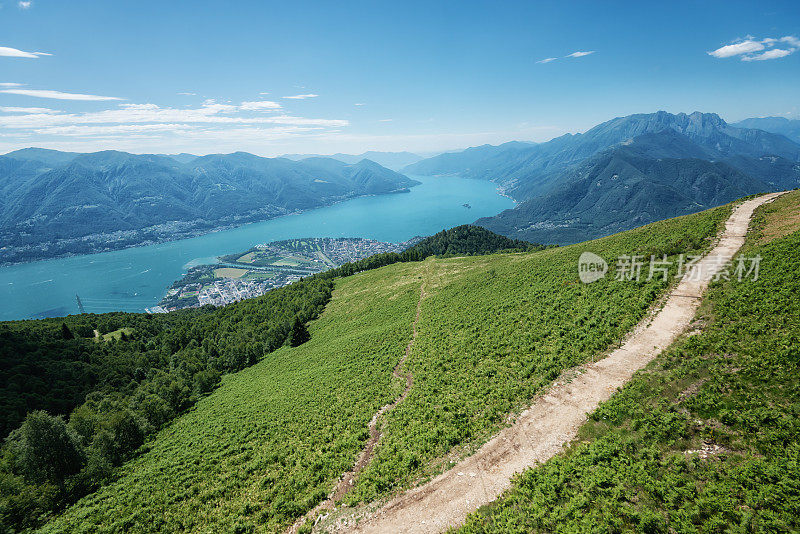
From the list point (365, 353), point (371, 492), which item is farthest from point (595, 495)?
point (365, 353)

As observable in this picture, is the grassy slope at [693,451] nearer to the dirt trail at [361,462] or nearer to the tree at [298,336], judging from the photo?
the dirt trail at [361,462]

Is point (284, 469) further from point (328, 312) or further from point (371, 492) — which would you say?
point (328, 312)

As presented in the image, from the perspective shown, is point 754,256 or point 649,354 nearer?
point 649,354

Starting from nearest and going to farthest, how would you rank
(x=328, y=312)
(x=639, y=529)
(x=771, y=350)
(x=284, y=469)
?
(x=639, y=529), (x=771, y=350), (x=284, y=469), (x=328, y=312)
